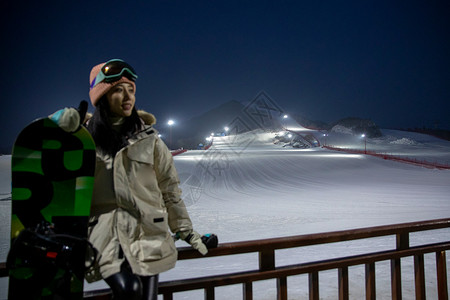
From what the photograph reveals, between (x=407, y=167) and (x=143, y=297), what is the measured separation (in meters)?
22.5

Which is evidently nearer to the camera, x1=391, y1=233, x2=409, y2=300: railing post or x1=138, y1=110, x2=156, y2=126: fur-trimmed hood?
x1=138, y1=110, x2=156, y2=126: fur-trimmed hood

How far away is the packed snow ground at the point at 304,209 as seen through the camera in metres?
4.14

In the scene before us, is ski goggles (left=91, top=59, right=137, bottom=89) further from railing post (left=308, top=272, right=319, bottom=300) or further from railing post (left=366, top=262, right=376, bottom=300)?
railing post (left=366, top=262, right=376, bottom=300)

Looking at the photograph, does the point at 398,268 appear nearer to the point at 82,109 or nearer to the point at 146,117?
the point at 146,117

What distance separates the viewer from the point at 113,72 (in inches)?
64.5


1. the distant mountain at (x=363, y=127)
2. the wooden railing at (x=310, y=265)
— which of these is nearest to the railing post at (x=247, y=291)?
the wooden railing at (x=310, y=265)

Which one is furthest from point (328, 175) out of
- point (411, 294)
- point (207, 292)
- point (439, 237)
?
point (207, 292)

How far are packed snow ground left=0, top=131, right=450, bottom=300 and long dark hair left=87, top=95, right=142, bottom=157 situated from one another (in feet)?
9.18

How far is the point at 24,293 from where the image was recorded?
1.40m

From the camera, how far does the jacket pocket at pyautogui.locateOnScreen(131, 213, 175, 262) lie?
1502 millimetres

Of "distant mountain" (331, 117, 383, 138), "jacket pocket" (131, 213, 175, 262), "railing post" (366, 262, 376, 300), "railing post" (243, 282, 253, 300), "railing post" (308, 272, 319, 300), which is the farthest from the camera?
"distant mountain" (331, 117, 383, 138)

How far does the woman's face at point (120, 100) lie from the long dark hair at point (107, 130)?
4 cm

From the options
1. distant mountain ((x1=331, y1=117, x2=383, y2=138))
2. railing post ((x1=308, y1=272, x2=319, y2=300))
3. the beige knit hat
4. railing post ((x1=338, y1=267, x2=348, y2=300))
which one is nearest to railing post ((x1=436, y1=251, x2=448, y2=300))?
railing post ((x1=338, y1=267, x2=348, y2=300))

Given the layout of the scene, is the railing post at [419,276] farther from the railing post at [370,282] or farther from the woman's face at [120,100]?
the woman's face at [120,100]
